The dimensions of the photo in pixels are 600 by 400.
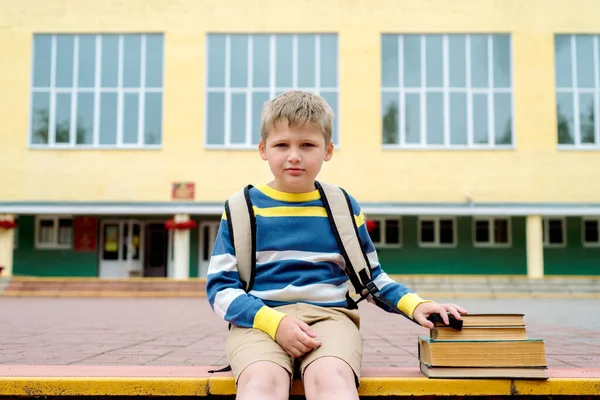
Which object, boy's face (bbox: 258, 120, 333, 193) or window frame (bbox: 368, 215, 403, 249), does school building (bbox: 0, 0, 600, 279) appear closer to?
window frame (bbox: 368, 215, 403, 249)

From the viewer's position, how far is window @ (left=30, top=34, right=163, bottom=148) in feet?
63.9

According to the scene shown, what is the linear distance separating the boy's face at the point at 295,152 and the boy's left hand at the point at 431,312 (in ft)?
2.65

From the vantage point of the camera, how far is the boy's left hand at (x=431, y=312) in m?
2.78

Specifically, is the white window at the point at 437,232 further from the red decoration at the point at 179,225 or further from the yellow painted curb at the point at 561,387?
the yellow painted curb at the point at 561,387

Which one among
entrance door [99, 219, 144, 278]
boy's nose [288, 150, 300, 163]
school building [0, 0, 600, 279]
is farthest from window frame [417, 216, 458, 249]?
→ boy's nose [288, 150, 300, 163]

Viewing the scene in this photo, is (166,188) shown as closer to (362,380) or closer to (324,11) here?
(324,11)

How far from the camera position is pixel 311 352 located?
2.70 metres

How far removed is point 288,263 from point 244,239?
0.79 ft

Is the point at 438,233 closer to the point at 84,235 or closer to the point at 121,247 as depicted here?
the point at 121,247

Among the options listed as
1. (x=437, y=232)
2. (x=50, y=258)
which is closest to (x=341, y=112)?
(x=437, y=232)

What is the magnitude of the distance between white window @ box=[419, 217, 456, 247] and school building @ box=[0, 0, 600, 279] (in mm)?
1656

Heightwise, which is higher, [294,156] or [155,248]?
[294,156]

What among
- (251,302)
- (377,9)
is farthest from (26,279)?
(251,302)

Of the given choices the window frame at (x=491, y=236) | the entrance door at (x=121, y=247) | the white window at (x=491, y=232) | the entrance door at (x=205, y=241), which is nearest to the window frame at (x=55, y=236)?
the entrance door at (x=121, y=247)
